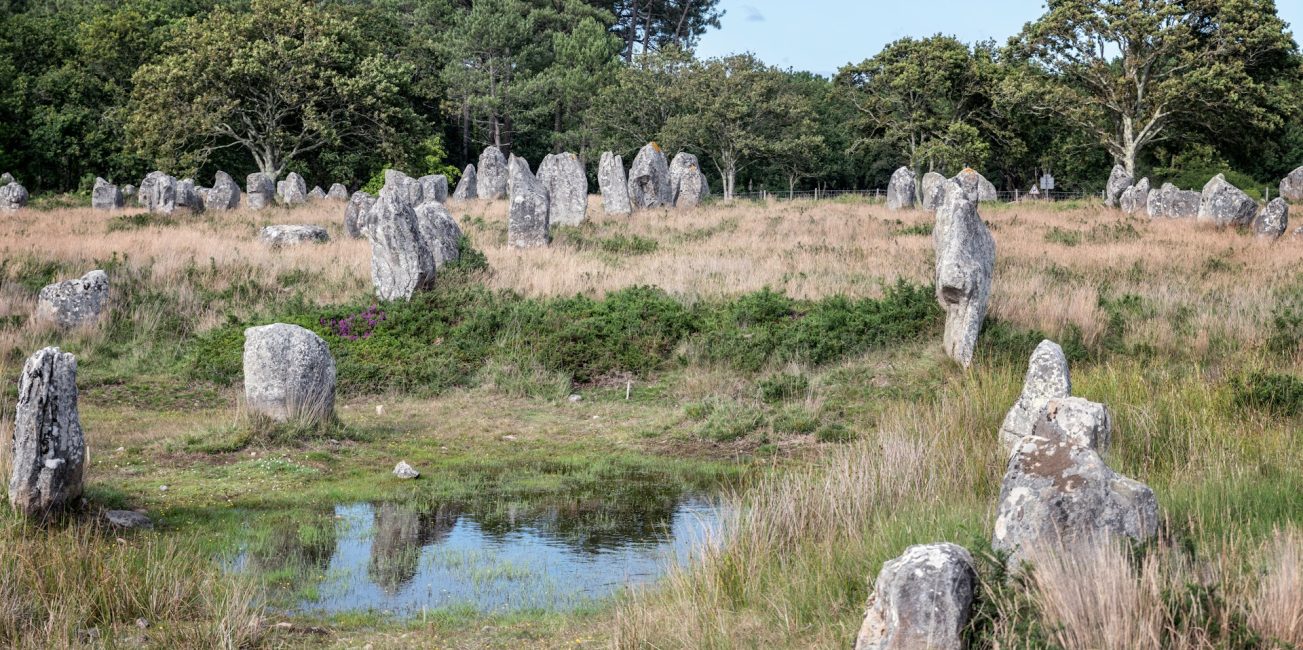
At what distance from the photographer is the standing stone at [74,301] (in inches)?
691

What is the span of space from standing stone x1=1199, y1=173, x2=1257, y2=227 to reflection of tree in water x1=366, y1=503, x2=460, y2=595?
24717 mm

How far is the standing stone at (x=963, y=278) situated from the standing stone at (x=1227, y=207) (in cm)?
1678

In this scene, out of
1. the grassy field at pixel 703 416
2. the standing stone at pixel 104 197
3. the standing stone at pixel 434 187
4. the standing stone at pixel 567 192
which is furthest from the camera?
the standing stone at pixel 434 187

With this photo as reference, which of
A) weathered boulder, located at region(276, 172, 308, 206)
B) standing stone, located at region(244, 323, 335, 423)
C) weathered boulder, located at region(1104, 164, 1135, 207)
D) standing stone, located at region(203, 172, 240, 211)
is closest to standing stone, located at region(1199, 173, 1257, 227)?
weathered boulder, located at region(1104, 164, 1135, 207)

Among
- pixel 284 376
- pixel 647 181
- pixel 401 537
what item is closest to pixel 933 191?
pixel 647 181

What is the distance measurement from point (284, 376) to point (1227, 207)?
2479cm

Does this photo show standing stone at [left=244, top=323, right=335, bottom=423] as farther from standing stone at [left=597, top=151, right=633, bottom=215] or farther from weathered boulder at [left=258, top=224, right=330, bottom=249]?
standing stone at [left=597, top=151, right=633, bottom=215]

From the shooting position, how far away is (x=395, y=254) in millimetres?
19250

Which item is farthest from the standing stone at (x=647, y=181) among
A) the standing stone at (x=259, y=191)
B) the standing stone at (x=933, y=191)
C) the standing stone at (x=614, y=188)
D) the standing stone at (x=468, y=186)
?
the standing stone at (x=259, y=191)

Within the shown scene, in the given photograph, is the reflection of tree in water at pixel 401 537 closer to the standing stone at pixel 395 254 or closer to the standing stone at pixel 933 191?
the standing stone at pixel 395 254

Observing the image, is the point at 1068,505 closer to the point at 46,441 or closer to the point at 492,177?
the point at 46,441

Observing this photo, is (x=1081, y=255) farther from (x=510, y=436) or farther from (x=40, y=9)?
(x=40, y=9)

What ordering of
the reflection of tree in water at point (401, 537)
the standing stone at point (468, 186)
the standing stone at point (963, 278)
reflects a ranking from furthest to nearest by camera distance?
the standing stone at point (468, 186), the standing stone at point (963, 278), the reflection of tree in water at point (401, 537)

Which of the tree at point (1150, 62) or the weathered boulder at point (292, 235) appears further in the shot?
the tree at point (1150, 62)
